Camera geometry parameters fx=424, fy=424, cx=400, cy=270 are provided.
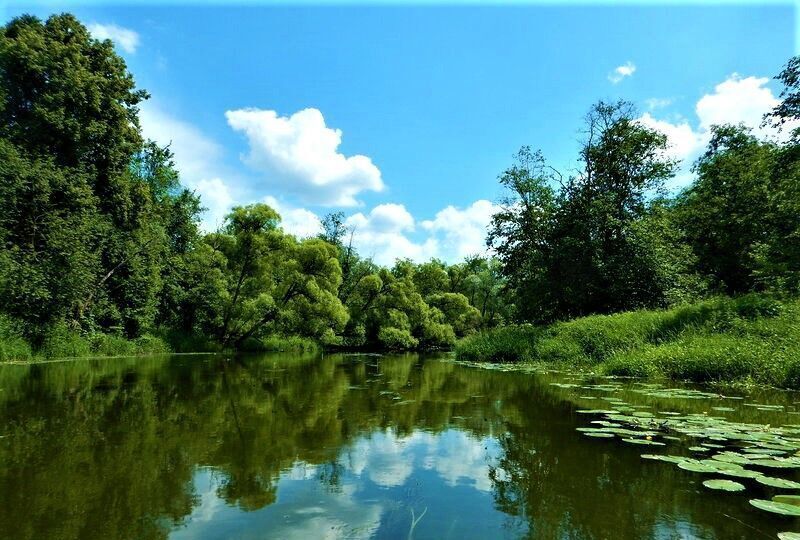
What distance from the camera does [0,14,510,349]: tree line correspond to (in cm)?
1688

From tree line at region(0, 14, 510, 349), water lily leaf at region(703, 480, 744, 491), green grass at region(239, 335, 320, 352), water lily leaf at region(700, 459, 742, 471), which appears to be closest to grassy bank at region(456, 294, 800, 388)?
water lily leaf at region(700, 459, 742, 471)

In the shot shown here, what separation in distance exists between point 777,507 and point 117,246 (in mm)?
25003

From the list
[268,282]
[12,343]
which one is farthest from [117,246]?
[268,282]

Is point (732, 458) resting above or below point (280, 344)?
above

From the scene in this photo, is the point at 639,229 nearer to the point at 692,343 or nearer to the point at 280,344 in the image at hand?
the point at 692,343

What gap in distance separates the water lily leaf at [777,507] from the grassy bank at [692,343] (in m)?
7.74

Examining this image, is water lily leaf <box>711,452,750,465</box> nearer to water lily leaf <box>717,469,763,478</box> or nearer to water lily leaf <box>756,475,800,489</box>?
water lily leaf <box>717,469,763,478</box>

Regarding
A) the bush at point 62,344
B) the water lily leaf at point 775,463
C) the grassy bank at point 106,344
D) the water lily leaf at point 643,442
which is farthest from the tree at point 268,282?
the water lily leaf at point 775,463

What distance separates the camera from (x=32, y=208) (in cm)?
1706

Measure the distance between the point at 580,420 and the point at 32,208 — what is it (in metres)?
21.1

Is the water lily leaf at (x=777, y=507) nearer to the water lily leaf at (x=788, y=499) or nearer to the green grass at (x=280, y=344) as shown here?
the water lily leaf at (x=788, y=499)

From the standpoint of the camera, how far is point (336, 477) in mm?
3473

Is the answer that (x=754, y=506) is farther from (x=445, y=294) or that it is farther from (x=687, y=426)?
(x=445, y=294)

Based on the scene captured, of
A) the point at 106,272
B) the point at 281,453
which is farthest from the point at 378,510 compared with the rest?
the point at 106,272
